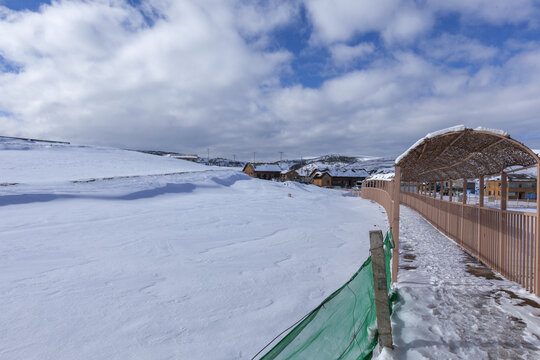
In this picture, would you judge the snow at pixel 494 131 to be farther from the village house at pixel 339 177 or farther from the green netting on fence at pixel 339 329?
the village house at pixel 339 177

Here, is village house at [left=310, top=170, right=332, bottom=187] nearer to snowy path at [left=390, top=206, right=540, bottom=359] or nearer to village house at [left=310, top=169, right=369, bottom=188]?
village house at [left=310, top=169, right=369, bottom=188]

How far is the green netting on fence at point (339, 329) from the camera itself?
229cm

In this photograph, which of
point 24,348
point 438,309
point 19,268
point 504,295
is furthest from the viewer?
point 19,268

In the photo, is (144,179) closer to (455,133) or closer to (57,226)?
(57,226)

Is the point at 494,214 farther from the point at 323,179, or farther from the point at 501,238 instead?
the point at 323,179

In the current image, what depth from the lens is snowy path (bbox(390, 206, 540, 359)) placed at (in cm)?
342

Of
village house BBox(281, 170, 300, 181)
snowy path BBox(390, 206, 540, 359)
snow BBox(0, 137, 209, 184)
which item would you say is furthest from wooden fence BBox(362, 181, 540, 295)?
village house BBox(281, 170, 300, 181)

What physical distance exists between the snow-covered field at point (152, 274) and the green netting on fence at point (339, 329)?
1.66 meters

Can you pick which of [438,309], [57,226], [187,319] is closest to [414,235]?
[438,309]

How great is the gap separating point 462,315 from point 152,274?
227 inches

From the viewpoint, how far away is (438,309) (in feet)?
14.6

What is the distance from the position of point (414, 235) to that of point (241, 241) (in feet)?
19.5

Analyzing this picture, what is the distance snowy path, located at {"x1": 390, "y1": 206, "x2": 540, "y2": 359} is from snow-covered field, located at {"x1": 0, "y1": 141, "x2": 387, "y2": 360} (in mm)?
1691

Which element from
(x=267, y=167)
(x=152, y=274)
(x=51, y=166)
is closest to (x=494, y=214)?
(x=152, y=274)
